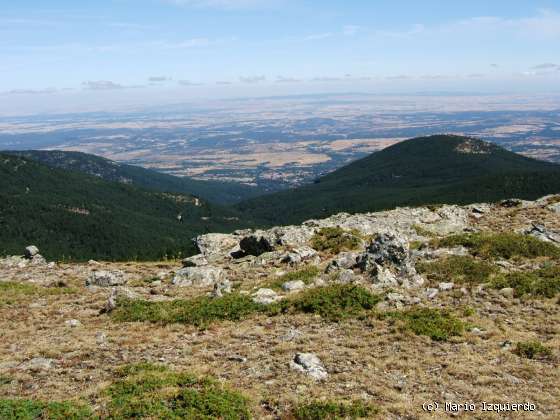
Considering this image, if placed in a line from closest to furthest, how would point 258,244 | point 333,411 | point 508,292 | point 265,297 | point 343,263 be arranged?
point 333,411
point 508,292
point 265,297
point 343,263
point 258,244

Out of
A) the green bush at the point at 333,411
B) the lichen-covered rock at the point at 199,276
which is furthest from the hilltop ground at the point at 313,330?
the lichen-covered rock at the point at 199,276

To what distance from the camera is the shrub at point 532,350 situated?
17.8 meters

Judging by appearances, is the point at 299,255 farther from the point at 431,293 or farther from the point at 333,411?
the point at 333,411

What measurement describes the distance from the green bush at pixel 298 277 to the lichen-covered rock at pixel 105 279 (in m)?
12.6

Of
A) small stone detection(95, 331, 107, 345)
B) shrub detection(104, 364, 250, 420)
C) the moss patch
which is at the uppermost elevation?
Answer: shrub detection(104, 364, 250, 420)

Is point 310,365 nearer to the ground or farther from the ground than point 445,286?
farther from the ground

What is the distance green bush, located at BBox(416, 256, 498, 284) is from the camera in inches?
1051

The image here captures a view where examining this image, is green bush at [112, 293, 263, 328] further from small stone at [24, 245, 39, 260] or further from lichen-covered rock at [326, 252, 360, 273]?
small stone at [24, 245, 39, 260]

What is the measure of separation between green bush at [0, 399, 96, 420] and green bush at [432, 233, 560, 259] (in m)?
26.7

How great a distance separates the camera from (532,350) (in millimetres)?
17984

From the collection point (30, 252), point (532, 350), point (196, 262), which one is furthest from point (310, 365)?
point (30, 252)

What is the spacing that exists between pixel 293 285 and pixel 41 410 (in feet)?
51.6

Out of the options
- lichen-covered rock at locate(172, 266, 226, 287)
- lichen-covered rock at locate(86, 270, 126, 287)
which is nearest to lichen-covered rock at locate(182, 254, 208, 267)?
lichen-covered rock at locate(172, 266, 226, 287)

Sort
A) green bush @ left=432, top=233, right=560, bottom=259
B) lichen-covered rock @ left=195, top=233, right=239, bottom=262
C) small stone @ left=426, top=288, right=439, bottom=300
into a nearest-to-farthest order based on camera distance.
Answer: small stone @ left=426, top=288, right=439, bottom=300
green bush @ left=432, top=233, right=560, bottom=259
lichen-covered rock @ left=195, top=233, right=239, bottom=262
